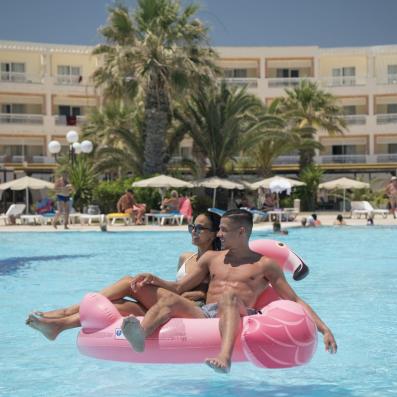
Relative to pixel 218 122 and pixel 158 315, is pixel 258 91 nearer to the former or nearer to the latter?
pixel 218 122

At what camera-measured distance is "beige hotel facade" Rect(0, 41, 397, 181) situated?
45281mm

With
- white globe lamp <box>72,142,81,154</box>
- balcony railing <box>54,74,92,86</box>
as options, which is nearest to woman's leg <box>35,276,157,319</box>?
white globe lamp <box>72,142,81,154</box>

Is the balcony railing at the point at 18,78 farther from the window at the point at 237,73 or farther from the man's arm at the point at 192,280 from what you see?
the man's arm at the point at 192,280

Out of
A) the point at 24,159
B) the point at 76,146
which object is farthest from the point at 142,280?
the point at 24,159

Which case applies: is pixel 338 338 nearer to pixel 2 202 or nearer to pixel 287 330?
pixel 287 330

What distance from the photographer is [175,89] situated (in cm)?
2733

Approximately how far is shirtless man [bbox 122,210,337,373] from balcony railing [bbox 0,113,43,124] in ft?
137

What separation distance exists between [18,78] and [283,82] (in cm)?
1725

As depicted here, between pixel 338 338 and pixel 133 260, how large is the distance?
7699 mm

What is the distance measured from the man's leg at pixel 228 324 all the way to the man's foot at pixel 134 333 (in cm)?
51

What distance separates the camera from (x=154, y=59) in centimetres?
2678

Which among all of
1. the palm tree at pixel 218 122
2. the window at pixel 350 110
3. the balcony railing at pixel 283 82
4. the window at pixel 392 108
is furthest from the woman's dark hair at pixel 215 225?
the window at pixel 392 108

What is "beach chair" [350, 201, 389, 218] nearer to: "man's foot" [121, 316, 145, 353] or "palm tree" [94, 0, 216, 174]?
"palm tree" [94, 0, 216, 174]

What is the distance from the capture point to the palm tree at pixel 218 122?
29688mm
